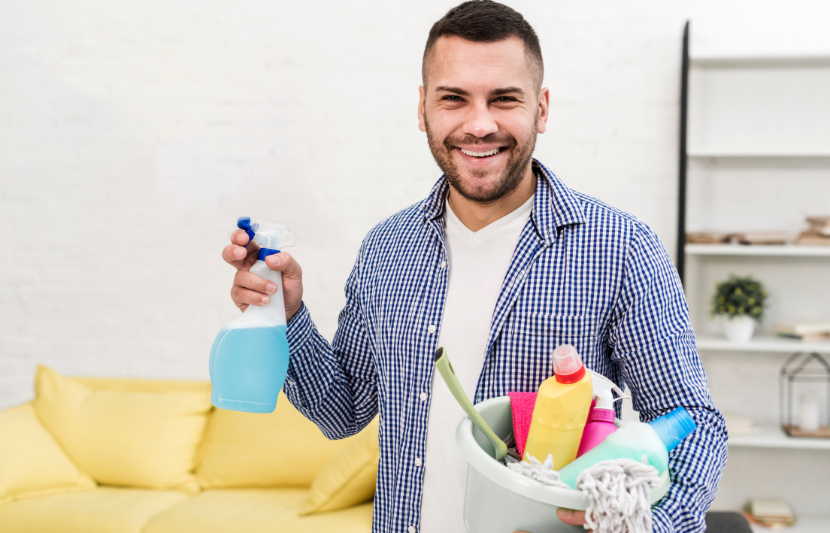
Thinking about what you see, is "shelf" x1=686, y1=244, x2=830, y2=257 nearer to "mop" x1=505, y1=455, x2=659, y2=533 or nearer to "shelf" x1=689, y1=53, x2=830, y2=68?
"shelf" x1=689, y1=53, x2=830, y2=68

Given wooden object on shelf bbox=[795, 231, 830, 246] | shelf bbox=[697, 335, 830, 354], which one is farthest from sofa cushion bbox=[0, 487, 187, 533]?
wooden object on shelf bbox=[795, 231, 830, 246]

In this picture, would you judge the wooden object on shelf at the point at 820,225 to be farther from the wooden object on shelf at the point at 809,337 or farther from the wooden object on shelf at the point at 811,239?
the wooden object on shelf at the point at 809,337

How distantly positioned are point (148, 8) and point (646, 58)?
2.10 meters

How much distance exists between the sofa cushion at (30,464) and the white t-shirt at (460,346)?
1992 mm

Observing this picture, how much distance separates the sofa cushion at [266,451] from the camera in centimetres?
245

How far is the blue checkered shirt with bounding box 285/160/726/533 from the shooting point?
0.88 m

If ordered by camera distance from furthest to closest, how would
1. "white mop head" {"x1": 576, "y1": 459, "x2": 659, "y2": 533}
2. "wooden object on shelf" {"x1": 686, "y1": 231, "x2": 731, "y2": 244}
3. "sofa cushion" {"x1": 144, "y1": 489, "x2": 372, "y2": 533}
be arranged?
"wooden object on shelf" {"x1": 686, "y1": 231, "x2": 731, "y2": 244}
"sofa cushion" {"x1": 144, "y1": 489, "x2": 372, "y2": 533}
"white mop head" {"x1": 576, "y1": 459, "x2": 659, "y2": 533}

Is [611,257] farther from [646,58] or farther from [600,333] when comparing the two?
[646,58]

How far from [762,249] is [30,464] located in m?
2.80

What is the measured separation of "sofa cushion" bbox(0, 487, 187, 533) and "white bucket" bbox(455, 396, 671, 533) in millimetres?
1866

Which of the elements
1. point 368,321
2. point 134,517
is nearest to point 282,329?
point 368,321

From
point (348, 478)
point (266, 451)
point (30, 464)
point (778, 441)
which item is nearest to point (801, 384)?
point (778, 441)

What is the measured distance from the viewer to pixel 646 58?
2.62 m

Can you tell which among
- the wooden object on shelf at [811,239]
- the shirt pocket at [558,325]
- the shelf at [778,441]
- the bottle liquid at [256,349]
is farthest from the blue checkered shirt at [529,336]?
the wooden object on shelf at [811,239]
